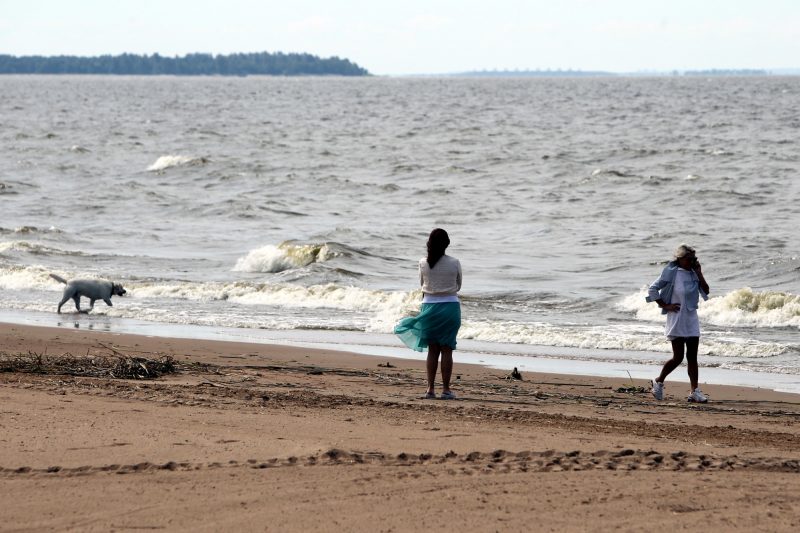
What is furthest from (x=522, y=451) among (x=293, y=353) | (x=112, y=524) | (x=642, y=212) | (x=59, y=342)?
(x=642, y=212)

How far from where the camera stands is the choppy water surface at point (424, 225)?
14719mm

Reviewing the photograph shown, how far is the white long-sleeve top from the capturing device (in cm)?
865

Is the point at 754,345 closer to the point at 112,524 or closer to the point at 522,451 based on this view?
the point at 522,451

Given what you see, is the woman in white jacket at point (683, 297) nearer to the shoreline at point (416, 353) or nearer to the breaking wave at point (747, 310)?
the shoreline at point (416, 353)

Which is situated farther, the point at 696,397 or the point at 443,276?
the point at 696,397

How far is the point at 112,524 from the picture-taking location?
503cm

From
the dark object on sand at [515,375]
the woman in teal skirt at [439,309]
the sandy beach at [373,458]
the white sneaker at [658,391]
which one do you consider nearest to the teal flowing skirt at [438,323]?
the woman in teal skirt at [439,309]

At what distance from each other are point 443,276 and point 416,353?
340cm

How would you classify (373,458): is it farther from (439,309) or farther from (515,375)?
(515,375)

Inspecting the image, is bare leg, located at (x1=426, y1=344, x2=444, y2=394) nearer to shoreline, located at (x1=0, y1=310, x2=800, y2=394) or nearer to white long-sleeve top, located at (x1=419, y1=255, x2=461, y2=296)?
white long-sleeve top, located at (x1=419, y1=255, x2=461, y2=296)

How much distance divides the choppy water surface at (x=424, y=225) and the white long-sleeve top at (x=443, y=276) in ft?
12.5

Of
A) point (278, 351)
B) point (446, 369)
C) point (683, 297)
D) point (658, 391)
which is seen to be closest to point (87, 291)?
point (278, 351)

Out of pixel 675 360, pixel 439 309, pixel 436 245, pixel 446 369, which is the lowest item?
pixel 446 369

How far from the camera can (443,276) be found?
8664mm
